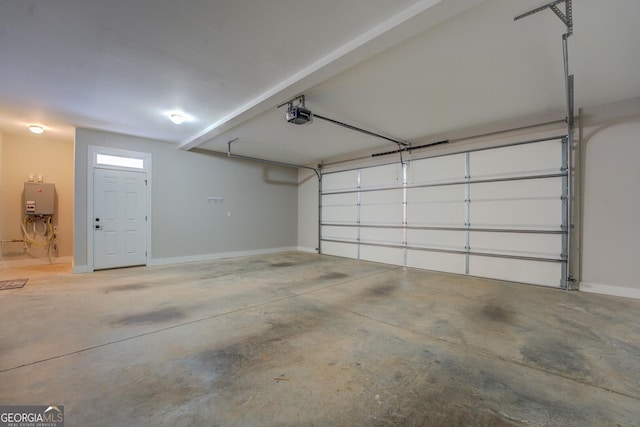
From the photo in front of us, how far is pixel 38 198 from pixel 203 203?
11.5 feet

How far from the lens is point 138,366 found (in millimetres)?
2127

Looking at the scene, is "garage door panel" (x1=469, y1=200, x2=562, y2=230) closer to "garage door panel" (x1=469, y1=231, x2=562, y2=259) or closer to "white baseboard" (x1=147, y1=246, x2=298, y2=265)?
"garage door panel" (x1=469, y1=231, x2=562, y2=259)

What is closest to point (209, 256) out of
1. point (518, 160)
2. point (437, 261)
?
point (437, 261)

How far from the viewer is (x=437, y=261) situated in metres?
5.95

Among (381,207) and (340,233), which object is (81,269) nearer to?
(340,233)

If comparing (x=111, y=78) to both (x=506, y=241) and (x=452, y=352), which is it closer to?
(x=452, y=352)

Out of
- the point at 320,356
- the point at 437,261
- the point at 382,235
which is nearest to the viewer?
the point at 320,356

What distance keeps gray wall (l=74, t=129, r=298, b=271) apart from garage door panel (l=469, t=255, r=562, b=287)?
222 inches

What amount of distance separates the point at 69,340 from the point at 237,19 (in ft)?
11.0

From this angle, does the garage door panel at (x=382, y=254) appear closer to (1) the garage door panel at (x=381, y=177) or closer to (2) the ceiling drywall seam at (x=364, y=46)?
(1) the garage door panel at (x=381, y=177)

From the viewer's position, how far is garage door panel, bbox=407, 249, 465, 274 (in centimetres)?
562

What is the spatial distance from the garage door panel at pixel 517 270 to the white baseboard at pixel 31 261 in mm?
9473

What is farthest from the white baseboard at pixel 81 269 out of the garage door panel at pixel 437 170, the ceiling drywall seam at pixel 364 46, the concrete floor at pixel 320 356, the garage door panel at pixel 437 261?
the garage door panel at pixel 437 170

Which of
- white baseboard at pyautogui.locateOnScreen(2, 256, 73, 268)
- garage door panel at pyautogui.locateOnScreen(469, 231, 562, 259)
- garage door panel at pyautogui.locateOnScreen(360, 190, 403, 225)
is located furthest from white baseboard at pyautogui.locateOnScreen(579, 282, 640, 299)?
white baseboard at pyautogui.locateOnScreen(2, 256, 73, 268)
